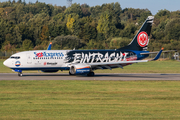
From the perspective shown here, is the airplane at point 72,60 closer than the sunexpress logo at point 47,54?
Yes

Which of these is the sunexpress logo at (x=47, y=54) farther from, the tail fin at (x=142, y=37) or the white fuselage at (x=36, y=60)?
the tail fin at (x=142, y=37)

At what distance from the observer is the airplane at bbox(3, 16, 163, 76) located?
41.8m

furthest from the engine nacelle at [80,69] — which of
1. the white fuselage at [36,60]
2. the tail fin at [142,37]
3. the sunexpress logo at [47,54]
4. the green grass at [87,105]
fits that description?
the green grass at [87,105]

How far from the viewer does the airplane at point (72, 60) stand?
41.8 meters

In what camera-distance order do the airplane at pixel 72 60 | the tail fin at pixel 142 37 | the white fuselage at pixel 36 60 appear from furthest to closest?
1. the tail fin at pixel 142 37
2. the airplane at pixel 72 60
3. the white fuselage at pixel 36 60

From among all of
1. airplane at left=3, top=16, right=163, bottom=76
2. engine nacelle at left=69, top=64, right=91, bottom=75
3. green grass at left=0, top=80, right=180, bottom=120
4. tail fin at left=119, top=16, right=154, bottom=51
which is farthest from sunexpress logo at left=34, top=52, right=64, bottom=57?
green grass at left=0, top=80, right=180, bottom=120

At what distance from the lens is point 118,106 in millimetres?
18906

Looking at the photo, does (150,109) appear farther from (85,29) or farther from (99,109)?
(85,29)

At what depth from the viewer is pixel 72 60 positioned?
145 feet

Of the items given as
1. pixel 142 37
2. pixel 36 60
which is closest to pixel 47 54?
pixel 36 60

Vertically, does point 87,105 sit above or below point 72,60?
below

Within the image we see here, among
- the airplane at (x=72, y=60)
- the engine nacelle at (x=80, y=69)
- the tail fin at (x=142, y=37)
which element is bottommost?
the engine nacelle at (x=80, y=69)

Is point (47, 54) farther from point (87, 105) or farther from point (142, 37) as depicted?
point (87, 105)

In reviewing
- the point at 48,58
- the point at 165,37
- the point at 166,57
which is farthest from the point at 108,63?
the point at 165,37
